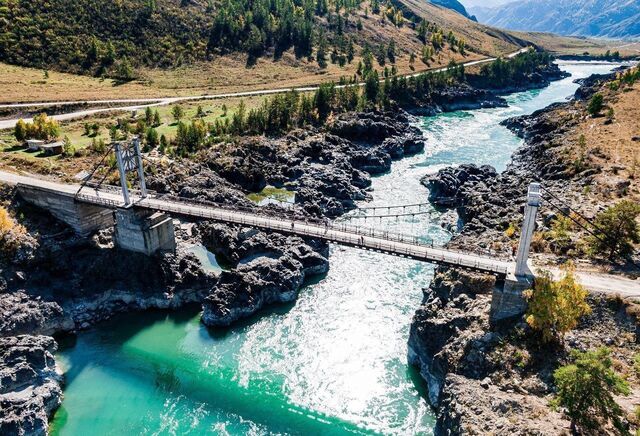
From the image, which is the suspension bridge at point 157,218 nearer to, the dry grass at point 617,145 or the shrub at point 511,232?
the shrub at point 511,232

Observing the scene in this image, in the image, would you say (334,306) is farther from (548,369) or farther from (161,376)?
(548,369)

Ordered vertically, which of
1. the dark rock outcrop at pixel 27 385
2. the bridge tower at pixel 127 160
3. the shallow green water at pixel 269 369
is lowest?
the shallow green water at pixel 269 369

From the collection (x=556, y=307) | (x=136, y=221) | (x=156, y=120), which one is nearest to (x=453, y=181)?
(x=556, y=307)

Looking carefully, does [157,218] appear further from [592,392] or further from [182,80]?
[182,80]

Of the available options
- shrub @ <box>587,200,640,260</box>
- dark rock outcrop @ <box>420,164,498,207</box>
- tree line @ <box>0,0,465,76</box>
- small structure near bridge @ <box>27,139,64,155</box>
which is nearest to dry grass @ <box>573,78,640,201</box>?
dark rock outcrop @ <box>420,164,498,207</box>

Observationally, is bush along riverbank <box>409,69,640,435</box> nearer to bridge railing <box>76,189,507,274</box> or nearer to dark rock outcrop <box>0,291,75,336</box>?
bridge railing <box>76,189,507,274</box>

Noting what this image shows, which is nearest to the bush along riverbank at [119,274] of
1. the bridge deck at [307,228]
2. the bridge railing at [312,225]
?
the bridge deck at [307,228]
